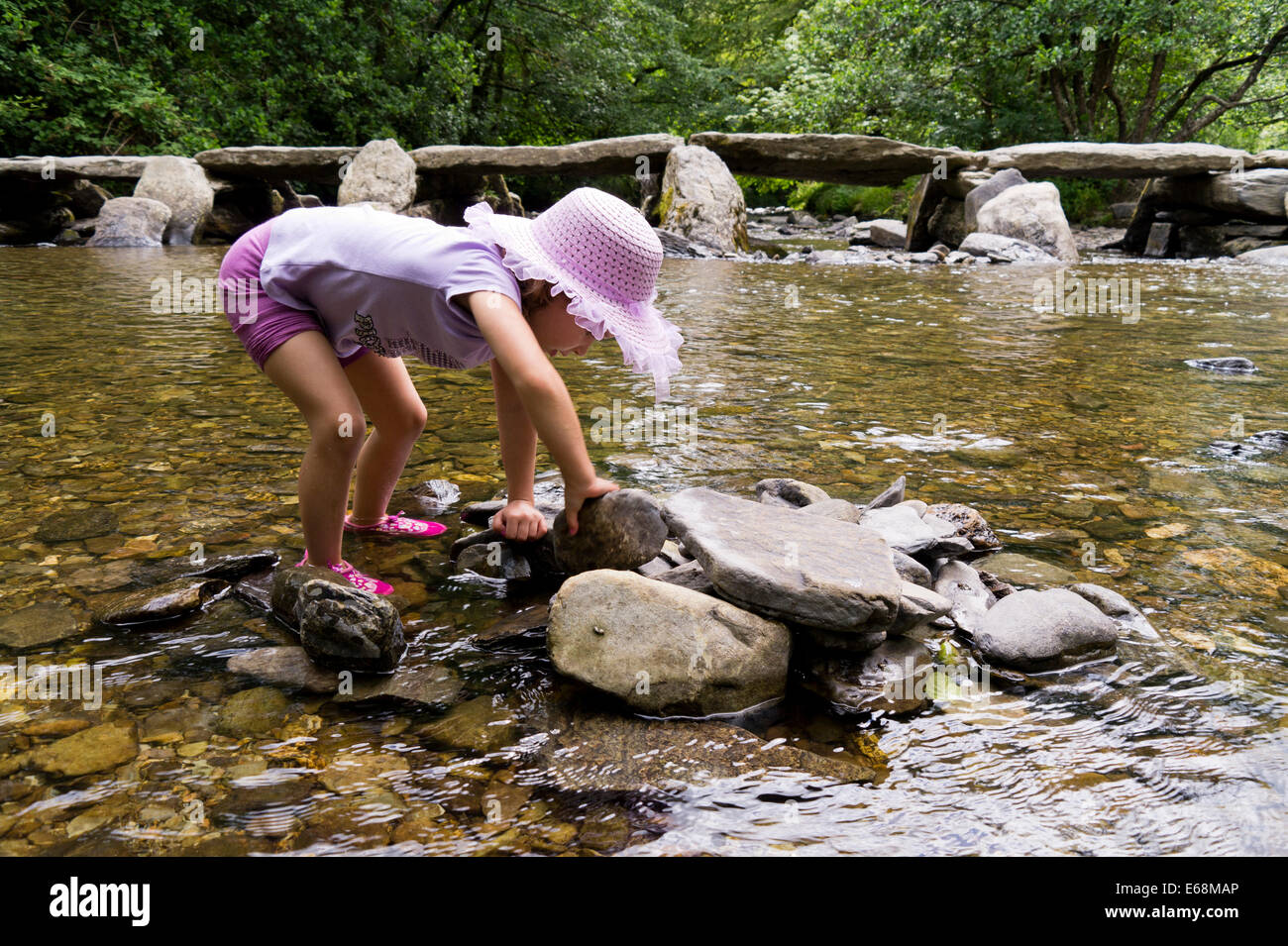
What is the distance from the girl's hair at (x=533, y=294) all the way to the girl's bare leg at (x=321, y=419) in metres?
0.49

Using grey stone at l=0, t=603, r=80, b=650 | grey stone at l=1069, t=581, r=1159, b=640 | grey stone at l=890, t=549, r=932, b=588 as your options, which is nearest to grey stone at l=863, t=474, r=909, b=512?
grey stone at l=890, t=549, r=932, b=588

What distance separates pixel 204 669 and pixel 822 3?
22283 mm

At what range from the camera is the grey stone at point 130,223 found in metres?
12.2

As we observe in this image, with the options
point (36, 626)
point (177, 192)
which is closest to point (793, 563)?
point (36, 626)

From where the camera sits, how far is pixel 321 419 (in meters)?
2.20

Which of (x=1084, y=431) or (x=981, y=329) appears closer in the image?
(x=1084, y=431)

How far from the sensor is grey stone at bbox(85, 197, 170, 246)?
1223 centimetres

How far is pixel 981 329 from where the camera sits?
21.3 ft

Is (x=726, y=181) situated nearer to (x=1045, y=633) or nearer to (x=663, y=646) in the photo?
(x=1045, y=633)

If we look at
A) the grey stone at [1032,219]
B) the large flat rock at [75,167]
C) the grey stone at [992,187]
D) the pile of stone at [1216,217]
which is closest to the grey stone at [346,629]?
the grey stone at [1032,219]

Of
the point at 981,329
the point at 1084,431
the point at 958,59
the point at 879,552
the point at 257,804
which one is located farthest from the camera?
the point at 958,59

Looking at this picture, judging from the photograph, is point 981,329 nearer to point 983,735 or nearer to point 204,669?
point 983,735
